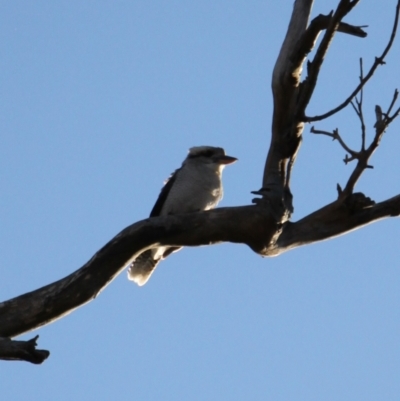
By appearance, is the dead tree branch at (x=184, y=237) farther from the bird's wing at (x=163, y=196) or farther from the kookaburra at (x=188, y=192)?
the bird's wing at (x=163, y=196)

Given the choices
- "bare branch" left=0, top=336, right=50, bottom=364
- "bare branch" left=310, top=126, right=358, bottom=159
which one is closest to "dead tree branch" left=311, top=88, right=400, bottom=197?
"bare branch" left=310, top=126, right=358, bottom=159

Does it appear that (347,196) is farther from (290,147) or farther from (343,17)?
(343,17)

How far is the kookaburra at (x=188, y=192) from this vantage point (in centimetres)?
757

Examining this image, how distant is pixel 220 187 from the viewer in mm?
7723

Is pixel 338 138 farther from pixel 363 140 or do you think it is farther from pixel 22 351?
pixel 22 351

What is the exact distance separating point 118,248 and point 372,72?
1716 millimetres

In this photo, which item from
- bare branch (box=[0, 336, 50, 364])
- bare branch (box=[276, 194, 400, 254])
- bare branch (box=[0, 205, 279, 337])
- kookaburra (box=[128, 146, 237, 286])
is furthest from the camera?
kookaburra (box=[128, 146, 237, 286])

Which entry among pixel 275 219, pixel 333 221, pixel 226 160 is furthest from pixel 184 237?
pixel 226 160

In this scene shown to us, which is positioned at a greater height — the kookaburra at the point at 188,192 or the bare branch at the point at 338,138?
the kookaburra at the point at 188,192

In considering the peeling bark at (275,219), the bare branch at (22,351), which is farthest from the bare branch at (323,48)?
the bare branch at (22,351)

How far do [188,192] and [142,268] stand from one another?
2.28 ft

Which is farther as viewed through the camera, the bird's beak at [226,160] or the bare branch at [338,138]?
the bird's beak at [226,160]

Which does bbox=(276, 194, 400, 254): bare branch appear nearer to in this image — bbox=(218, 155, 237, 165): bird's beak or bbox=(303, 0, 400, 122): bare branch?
bbox=(303, 0, 400, 122): bare branch

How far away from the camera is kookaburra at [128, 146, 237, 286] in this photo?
24.8 feet
